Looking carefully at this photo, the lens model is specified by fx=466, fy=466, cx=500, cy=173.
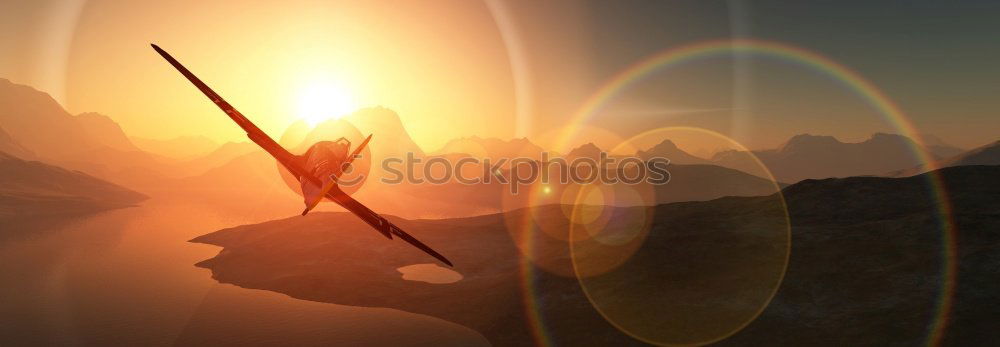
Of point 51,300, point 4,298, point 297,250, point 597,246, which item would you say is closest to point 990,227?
point 597,246

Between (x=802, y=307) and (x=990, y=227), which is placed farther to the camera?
(x=990, y=227)

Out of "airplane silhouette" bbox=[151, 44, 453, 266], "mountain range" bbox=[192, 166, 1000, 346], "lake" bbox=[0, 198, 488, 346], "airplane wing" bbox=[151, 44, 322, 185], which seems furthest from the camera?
"lake" bbox=[0, 198, 488, 346]

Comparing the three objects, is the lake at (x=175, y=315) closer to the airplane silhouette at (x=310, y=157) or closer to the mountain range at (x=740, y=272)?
the mountain range at (x=740, y=272)

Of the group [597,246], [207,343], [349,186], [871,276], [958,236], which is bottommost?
[207,343]

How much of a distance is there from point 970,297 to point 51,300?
161793mm

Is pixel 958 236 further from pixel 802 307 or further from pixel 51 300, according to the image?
pixel 51 300

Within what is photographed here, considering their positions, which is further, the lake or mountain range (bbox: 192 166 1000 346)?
the lake

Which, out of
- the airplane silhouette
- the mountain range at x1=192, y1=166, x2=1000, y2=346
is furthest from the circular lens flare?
the airplane silhouette

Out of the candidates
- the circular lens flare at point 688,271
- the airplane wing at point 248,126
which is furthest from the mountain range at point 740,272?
the airplane wing at point 248,126

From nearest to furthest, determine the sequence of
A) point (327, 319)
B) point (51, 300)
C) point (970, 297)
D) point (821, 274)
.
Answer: point (970, 297), point (821, 274), point (327, 319), point (51, 300)

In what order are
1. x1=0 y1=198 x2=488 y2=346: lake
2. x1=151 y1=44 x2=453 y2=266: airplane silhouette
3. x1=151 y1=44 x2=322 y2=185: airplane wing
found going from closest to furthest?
x1=151 y1=44 x2=453 y2=266: airplane silhouette → x1=151 y1=44 x2=322 y2=185: airplane wing → x1=0 y1=198 x2=488 y2=346: lake

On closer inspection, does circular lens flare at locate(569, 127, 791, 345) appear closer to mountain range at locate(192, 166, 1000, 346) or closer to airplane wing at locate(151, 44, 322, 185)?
mountain range at locate(192, 166, 1000, 346)

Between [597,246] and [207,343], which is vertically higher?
[597,246]

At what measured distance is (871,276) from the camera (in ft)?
212
